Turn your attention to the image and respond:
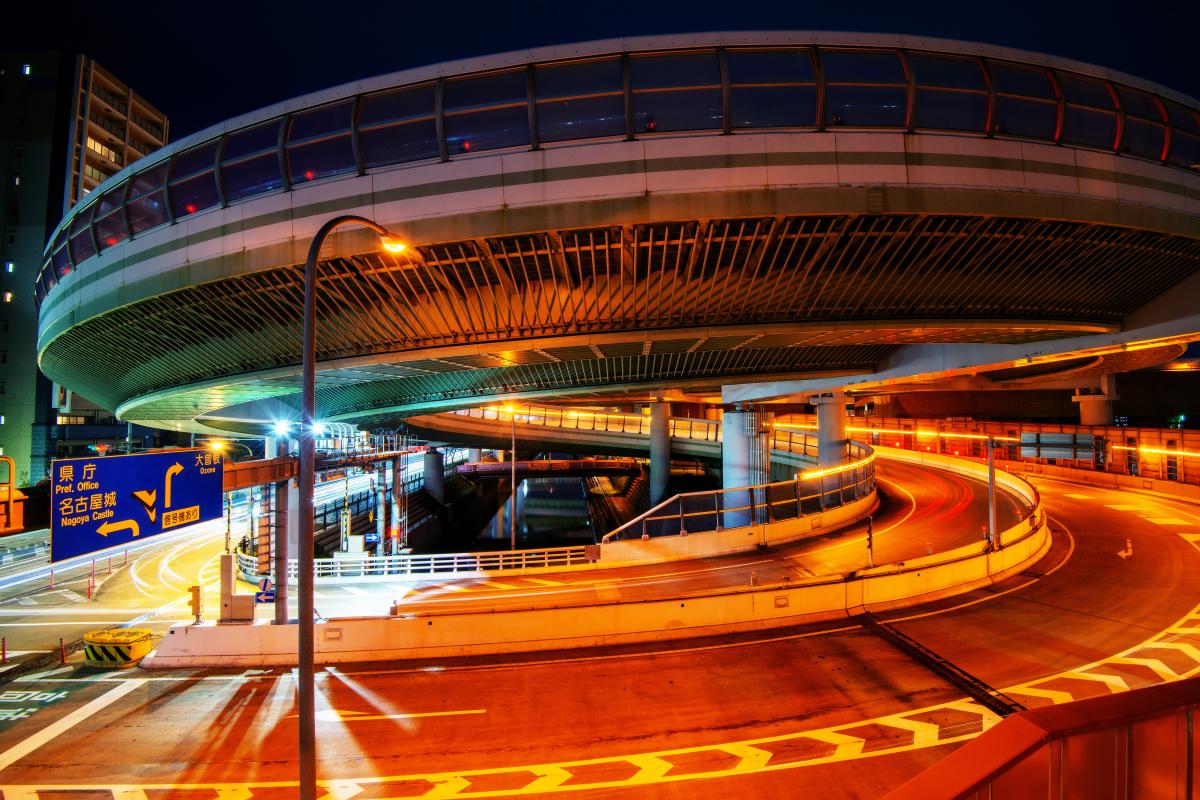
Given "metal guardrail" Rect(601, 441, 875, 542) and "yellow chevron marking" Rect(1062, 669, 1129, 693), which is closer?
"yellow chevron marking" Rect(1062, 669, 1129, 693)

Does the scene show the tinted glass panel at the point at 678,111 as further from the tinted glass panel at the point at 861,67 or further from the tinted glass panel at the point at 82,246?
the tinted glass panel at the point at 82,246

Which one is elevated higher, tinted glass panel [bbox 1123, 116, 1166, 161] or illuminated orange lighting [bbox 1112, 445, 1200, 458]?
tinted glass panel [bbox 1123, 116, 1166, 161]

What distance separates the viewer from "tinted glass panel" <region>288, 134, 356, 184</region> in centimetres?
1402

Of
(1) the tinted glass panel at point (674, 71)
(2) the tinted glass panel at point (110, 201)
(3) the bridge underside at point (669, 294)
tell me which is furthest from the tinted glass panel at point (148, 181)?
(1) the tinted glass panel at point (674, 71)

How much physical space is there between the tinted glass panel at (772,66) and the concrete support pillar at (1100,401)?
61.5 meters

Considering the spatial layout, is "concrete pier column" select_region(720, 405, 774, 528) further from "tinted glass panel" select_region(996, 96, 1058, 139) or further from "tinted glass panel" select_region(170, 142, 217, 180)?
"tinted glass panel" select_region(170, 142, 217, 180)

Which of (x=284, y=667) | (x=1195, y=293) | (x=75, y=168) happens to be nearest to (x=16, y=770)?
(x=284, y=667)

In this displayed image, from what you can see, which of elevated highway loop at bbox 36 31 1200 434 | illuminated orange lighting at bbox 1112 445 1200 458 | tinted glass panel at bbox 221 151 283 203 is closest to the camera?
elevated highway loop at bbox 36 31 1200 434

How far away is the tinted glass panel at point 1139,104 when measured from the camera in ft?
49.7

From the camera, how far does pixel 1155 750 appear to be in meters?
3.38

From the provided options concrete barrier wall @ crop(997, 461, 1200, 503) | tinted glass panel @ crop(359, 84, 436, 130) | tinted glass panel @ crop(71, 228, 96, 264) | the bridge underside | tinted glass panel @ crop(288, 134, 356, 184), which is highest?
tinted glass panel @ crop(359, 84, 436, 130)

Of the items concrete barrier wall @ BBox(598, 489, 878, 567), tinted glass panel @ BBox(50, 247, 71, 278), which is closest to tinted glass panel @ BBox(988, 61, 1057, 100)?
concrete barrier wall @ BBox(598, 489, 878, 567)

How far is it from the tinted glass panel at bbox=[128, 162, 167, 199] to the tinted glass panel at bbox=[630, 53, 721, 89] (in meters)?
13.7

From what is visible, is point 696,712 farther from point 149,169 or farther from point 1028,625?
point 149,169
